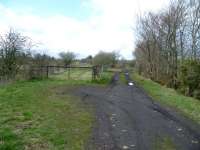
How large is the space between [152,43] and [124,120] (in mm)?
23088

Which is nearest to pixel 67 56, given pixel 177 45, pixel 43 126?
pixel 177 45

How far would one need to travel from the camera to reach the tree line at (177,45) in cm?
1510

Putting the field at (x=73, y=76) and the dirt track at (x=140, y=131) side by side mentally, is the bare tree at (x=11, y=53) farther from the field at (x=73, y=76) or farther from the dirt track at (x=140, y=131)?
the dirt track at (x=140, y=131)

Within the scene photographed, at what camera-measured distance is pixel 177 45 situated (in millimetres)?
21734

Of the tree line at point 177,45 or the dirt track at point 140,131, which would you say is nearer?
the dirt track at point 140,131

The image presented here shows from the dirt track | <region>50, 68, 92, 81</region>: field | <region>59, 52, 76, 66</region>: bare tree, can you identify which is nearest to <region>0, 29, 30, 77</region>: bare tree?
<region>50, 68, 92, 81</region>: field

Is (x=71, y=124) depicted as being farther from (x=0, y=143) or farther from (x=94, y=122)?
(x=0, y=143)

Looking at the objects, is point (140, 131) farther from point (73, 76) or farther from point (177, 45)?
point (73, 76)

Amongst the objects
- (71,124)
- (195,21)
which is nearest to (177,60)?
(195,21)

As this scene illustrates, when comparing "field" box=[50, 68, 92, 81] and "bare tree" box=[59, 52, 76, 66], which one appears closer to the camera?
"field" box=[50, 68, 92, 81]

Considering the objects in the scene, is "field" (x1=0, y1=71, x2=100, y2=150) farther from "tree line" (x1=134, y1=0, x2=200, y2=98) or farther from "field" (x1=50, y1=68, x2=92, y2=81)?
"field" (x1=50, y1=68, x2=92, y2=81)

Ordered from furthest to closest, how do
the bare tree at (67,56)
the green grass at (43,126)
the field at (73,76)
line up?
the bare tree at (67,56), the field at (73,76), the green grass at (43,126)

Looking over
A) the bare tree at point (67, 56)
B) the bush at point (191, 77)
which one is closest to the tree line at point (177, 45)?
the bush at point (191, 77)

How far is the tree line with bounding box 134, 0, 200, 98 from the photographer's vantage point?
15102mm
